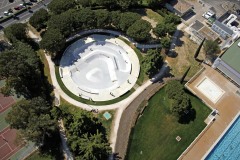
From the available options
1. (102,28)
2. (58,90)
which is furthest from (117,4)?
(58,90)

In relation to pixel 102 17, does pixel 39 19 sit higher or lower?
higher

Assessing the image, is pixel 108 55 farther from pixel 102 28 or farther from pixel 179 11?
pixel 179 11

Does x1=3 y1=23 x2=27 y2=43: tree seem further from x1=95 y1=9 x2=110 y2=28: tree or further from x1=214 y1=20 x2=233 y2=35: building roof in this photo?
x1=214 y1=20 x2=233 y2=35: building roof

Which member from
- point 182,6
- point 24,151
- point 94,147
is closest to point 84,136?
point 94,147

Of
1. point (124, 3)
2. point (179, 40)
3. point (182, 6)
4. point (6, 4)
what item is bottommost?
point (179, 40)

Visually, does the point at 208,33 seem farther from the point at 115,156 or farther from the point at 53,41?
the point at 115,156

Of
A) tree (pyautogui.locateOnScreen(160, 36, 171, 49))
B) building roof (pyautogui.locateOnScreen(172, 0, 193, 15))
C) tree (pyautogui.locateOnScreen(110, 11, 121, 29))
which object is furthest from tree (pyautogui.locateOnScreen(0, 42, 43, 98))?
building roof (pyautogui.locateOnScreen(172, 0, 193, 15))
